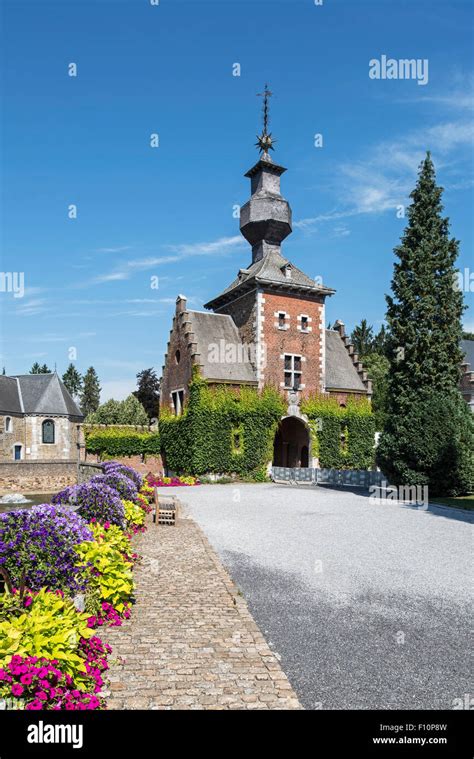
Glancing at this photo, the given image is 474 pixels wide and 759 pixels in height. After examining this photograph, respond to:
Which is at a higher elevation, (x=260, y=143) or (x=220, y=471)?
(x=260, y=143)

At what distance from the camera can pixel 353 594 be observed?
9148 millimetres

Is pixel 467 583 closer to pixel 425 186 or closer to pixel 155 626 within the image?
pixel 155 626

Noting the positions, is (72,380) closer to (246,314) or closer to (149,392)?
(149,392)

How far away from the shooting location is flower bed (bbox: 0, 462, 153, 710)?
192 inches

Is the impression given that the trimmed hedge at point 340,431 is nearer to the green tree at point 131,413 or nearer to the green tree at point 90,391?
the green tree at point 131,413

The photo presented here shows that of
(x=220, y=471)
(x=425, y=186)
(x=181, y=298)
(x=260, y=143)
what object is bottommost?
(x=220, y=471)

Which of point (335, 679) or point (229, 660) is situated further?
point (229, 660)

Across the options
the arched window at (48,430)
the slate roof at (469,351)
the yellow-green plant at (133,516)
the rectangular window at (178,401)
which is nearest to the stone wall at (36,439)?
the arched window at (48,430)

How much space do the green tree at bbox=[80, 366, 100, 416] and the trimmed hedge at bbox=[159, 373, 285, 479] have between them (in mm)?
64019

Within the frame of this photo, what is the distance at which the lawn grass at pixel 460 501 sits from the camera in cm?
2080

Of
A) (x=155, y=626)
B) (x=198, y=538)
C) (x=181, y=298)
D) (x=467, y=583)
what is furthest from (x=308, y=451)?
(x=155, y=626)
